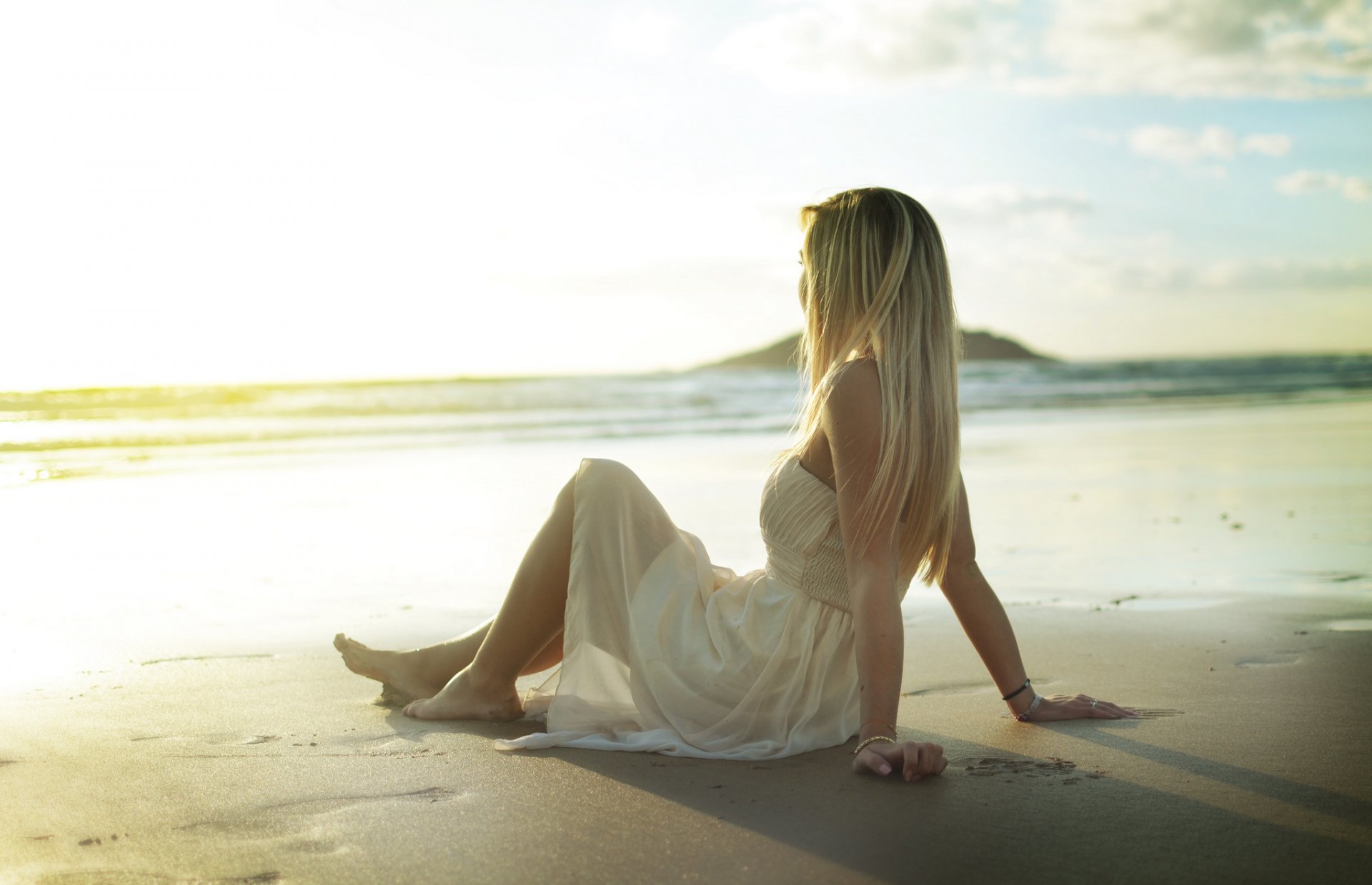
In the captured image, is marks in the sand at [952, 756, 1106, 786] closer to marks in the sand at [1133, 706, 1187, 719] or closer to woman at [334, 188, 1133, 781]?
woman at [334, 188, 1133, 781]

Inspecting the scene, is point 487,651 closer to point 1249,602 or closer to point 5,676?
point 5,676

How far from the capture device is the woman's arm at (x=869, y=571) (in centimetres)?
269

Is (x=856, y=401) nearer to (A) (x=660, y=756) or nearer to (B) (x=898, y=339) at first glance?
(B) (x=898, y=339)

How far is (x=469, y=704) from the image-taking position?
3.34 metres

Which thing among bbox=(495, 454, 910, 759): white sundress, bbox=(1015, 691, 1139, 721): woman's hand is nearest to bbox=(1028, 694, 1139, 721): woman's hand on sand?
bbox=(1015, 691, 1139, 721): woman's hand

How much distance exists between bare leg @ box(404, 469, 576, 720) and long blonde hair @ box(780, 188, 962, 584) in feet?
2.41

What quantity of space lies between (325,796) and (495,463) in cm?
912

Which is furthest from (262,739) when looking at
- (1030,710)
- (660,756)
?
(1030,710)

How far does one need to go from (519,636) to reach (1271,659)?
2.61 m

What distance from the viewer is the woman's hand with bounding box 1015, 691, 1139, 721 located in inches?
128

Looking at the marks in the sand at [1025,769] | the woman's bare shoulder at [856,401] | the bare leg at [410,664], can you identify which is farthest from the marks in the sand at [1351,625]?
the bare leg at [410,664]

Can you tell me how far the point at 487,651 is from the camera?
3.30m

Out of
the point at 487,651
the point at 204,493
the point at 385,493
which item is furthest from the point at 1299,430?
the point at 487,651

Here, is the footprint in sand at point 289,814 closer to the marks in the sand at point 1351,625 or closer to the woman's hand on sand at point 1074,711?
the woman's hand on sand at point 1074,711
